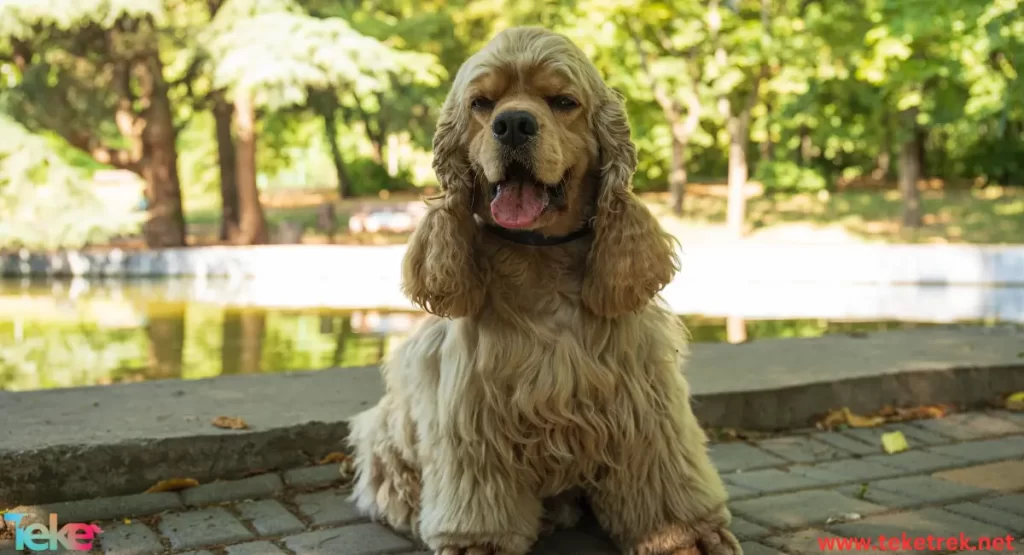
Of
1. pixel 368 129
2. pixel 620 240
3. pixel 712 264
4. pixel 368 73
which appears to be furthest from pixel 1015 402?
pixel 368 129

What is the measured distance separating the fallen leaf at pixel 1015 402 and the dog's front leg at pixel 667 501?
2861 millimetres

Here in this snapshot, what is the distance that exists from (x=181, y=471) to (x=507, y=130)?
212cm

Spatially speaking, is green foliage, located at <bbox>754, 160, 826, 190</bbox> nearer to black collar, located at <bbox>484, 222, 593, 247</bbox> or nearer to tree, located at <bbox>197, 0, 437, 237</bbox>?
tree, located at <bbox>197, 0, 437, 237</bbox>

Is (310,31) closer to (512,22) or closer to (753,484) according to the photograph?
(512,22)

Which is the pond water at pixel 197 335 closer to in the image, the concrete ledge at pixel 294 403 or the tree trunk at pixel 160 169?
the concrete ledge at pixel 294 403

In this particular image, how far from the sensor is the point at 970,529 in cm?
335

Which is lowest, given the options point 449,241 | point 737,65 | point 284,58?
point 449,241

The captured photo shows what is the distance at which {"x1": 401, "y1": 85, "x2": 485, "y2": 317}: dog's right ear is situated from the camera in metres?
3.03

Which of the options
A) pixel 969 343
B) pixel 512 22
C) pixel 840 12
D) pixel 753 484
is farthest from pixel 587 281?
pixel 512 22

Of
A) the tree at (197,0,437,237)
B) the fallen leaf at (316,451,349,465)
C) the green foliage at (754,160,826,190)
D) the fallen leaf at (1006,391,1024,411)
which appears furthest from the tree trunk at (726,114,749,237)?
the fallen leaf at (316,451,349,465)

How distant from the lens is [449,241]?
307cm

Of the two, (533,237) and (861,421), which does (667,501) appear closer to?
(533,237)

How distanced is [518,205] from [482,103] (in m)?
0.37

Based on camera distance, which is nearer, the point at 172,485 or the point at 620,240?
the point at 620,240
